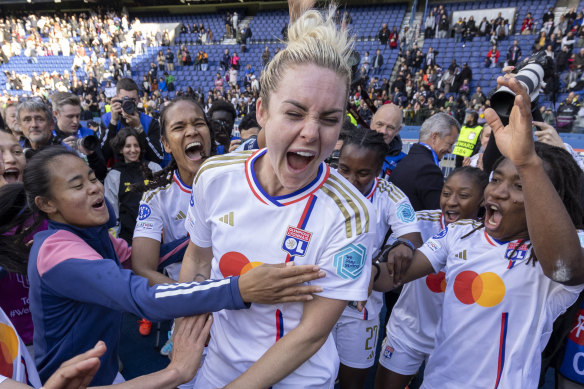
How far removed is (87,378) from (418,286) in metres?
1.96

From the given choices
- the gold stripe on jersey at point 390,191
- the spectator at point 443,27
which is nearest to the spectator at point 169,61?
the spectator at point 443,27

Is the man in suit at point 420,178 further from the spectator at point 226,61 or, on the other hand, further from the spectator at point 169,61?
the spectator at point 169,61

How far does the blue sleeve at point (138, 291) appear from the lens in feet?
4.47

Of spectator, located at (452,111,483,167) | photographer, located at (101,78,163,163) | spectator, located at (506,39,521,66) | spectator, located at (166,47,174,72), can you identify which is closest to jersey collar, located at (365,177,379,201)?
photographer, located at (101,78,163,163)

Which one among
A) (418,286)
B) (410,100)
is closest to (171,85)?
(410,100)

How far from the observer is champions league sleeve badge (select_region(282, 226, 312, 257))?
1.39m

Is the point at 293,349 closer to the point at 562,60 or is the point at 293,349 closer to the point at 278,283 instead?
the point at 278,283

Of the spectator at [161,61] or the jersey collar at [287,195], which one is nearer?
the jersey collar at [287,195]

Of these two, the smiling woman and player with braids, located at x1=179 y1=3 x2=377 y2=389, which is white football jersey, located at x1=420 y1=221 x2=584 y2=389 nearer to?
player with braids, located at x1=179 y1=3 x2=377 y2=389

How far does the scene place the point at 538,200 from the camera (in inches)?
51.1

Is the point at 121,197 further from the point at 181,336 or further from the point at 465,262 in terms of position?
the point at 465,262

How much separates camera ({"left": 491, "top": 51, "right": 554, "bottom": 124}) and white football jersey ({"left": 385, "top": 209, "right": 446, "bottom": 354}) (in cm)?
107

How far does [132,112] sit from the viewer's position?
4340 millimetres

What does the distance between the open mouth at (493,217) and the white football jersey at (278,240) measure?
26.7 inches
